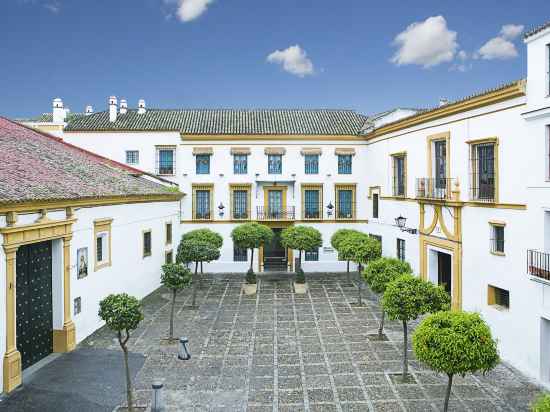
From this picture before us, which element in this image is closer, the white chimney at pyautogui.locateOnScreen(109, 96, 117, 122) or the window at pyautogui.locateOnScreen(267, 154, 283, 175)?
the window at pyautogui.locateOnScreen(267, 154, 283, 175)

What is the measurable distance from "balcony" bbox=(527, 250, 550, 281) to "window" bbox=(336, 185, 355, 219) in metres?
15.6

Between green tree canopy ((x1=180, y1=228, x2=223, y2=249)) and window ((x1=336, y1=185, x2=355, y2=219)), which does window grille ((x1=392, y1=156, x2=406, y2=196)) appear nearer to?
window ((x1=336, y1=185, x2=355, y2=219))

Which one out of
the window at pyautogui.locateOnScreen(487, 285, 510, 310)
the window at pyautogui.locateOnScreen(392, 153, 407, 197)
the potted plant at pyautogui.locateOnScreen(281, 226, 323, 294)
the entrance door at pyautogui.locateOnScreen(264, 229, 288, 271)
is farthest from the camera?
the entrance door at pyautogui.locateOnScreen(264, 229, 288, 271)

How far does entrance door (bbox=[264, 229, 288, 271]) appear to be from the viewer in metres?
28.2

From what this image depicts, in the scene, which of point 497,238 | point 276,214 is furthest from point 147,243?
point 497,238

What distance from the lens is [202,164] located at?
91.1 ft

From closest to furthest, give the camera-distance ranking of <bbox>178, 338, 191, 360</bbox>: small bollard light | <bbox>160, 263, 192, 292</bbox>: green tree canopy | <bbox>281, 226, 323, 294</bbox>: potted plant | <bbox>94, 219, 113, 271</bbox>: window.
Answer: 1. <bbox>178, 338, 191, 360</bbox>: small bollard light
2. <bbox>160, 263, 192, 292</bbox>: green tree canopy
3. <bbox>94, 219, 113, 271</bbox>: window
4. <bbox>281, 226, 323, 294</bbox>: potted plant

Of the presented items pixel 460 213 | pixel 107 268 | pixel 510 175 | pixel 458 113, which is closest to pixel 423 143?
pixel 458 113

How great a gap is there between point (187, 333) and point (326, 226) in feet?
44.8

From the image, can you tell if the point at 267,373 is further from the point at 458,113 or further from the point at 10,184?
the point at 458,113

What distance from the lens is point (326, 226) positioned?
91.4ft

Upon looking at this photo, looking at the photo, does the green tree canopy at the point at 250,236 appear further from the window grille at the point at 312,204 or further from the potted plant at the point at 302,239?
the window grille at the point at 312,204

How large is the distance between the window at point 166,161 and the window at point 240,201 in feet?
13.3

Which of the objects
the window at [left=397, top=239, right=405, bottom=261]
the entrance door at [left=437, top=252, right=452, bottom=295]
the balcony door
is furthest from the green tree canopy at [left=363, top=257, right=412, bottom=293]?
the balcony door
